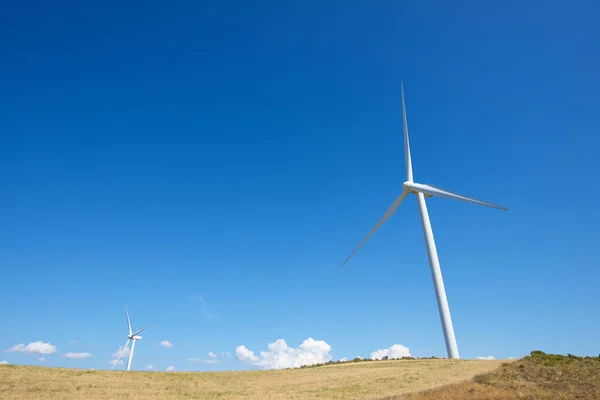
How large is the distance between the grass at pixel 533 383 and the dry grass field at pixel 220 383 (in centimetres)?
231

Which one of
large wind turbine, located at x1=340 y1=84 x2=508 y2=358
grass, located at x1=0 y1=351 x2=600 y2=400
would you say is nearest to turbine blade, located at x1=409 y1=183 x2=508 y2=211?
large wind turbine, located at x1=340 y1=84 x2=508 y2=358

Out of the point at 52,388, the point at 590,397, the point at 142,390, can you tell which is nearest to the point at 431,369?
the point at 590,397

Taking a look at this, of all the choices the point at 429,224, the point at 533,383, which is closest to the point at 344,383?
the point at 533,383

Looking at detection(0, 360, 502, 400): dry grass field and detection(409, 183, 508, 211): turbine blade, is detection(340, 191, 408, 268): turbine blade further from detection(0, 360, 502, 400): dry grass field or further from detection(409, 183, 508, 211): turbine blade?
detection(0, 360, 502, 400): dry grass field

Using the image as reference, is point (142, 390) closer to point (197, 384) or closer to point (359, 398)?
point (197, 384)

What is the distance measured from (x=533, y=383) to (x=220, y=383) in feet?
86.1

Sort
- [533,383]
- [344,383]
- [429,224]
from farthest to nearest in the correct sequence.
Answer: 1. [429,224]
2. [344,383]
3. [533,383]

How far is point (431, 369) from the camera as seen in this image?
40.5 meters

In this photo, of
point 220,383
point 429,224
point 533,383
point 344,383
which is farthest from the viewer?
point 429,224

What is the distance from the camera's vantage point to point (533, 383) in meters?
29.1

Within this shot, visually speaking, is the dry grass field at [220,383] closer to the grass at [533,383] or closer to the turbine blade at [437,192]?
the grass at [533,383]

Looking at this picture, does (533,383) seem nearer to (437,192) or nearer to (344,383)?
(344,383)

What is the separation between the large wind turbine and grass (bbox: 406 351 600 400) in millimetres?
11247

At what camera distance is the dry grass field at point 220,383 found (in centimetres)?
2942
